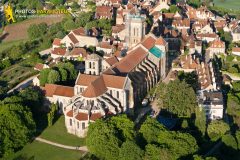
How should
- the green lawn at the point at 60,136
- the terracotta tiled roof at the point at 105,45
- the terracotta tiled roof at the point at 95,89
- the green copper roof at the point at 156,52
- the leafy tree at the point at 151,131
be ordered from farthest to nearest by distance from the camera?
the terracotta tiled roof at the point at 105,45 → the green copper roof at the point at 156,52 → the terracotta tiled roof at the point at 95,89 → the green lawn at the point at 60,136 → the leafy tree at the point at 151,131

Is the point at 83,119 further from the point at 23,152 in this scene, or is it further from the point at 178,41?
the point at 178,41

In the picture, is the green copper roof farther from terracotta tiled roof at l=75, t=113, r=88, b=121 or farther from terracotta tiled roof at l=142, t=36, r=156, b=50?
terracotta tiled roof at l=75, t=113, r=88, b=121

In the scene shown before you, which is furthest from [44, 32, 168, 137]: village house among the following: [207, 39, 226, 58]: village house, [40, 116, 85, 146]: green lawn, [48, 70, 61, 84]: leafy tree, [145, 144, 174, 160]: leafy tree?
[207, 39, 226, 58]: village house

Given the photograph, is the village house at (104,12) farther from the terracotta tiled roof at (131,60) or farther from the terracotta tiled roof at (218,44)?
the terracotta tiled roof at (131,60)

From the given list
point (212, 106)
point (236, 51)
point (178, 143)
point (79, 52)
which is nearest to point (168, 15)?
point (236, 51)

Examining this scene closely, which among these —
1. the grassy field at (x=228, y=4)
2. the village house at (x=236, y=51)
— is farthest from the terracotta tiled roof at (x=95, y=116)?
the grassy field at (x=228, y=4)

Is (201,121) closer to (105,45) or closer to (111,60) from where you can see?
(111,60)
